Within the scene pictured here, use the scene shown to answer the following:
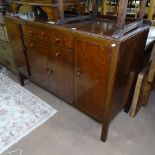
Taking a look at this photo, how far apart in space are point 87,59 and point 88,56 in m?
0.03

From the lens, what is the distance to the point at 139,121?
156 centimetres

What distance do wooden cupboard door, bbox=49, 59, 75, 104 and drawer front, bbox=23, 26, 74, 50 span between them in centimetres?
17

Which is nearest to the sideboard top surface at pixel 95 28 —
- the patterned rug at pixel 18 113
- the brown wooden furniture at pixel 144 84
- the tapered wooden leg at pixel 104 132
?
the brown wooden furniture at pixel 144 84

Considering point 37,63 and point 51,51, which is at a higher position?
point 51,51

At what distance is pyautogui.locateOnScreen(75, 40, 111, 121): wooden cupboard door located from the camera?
1.05 m

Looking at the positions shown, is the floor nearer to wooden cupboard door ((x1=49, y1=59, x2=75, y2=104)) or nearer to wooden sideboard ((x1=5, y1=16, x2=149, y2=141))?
wooden sideboard ((x1=5, y1=16, x2=149, y2=141))

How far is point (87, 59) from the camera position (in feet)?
3.75

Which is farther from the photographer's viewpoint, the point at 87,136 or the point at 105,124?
the point at 87,136

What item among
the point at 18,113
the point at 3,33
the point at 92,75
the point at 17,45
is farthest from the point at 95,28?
the point at 3,33

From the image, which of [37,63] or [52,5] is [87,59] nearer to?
[52,5]

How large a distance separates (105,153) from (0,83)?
1.63 metres

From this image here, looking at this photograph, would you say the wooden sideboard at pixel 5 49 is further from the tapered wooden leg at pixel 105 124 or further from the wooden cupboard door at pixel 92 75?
the tapered wooden leg at pixel 105 124

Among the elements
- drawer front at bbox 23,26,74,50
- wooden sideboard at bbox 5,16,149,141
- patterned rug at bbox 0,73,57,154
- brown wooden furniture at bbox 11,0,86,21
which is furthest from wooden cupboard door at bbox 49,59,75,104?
brown wooden furniture at bbox 11,0,86,21

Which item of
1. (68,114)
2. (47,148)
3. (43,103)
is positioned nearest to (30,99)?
(43,103)
